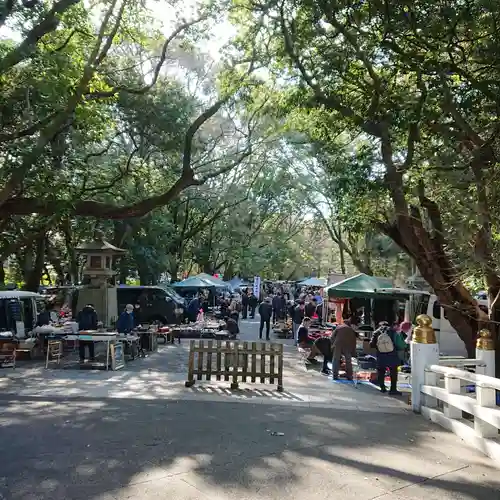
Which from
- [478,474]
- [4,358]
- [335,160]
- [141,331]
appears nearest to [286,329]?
[141,331]

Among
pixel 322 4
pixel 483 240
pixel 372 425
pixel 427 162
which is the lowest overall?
pixel 372 425

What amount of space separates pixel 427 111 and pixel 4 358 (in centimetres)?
1129

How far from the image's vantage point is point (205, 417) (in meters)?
7.84

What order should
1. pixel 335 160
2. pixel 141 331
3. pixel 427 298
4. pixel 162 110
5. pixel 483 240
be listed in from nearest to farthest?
pixel 483 240 < pixel 335 160 < pixel 141 331 < pixel 427 298 < pixel 162 110

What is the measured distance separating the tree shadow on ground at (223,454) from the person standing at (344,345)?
293 cm

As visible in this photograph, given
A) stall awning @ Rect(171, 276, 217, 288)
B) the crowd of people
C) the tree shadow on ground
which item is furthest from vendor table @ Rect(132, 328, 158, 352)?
stall awning @ Rect(171, 276, 217, 288)

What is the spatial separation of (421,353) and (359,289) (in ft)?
27.7

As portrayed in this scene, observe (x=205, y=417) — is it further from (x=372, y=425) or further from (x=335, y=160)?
(x=335, y=160)

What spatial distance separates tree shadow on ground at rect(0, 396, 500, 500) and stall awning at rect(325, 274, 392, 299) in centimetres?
843

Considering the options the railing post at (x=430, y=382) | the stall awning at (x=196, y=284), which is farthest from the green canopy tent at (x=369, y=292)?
the stall awning at (x=196, y=284)

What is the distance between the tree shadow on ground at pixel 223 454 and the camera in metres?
4.98

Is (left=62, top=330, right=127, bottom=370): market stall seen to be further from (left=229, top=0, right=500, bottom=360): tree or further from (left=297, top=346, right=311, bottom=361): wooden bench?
(left=229, top=0, right=500, bottom=360): tree

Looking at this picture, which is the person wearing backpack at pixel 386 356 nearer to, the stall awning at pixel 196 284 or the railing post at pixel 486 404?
the railing post at pixel 486 404

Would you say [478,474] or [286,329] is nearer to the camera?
[478,474]
